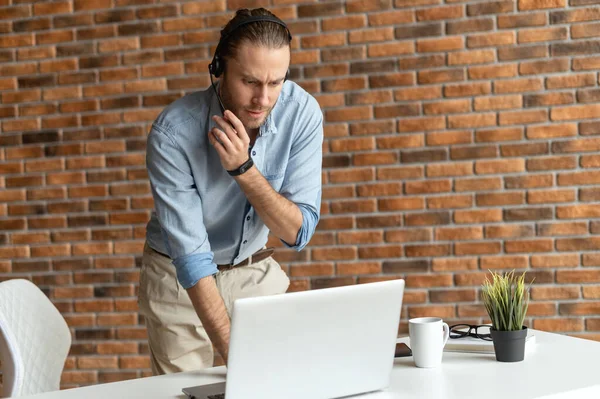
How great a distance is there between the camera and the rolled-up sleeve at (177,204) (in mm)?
1837

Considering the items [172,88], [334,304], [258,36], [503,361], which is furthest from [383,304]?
[172,88]

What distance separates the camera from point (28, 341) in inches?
68.1

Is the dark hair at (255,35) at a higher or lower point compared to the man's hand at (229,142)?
higher

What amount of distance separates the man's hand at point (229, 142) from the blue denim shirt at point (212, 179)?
15 cm

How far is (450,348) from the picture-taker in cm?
171

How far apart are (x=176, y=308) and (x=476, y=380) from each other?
1.04 metres

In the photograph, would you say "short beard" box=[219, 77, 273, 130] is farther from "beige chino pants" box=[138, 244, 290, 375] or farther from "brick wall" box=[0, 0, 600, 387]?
"brick wall" box=[0, 0, 600, 387]

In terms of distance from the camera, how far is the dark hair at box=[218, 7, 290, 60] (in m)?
1.77

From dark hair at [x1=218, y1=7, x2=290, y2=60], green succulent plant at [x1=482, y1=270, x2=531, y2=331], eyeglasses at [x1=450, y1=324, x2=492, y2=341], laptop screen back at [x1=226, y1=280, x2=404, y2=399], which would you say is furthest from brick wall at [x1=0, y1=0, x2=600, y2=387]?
laptop screen back at [x1=226, y1=280, x2=404, y2=399]

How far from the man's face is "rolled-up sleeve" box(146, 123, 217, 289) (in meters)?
0.20

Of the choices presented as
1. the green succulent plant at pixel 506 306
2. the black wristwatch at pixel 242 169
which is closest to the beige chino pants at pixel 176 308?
the black wristwatch at pixel 242 169

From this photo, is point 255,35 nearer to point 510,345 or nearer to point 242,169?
point 242,169

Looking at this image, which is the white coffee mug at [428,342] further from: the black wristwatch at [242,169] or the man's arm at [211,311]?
the black wristwatch at [242,169]

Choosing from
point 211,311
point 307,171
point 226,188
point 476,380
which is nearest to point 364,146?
point 307,171
